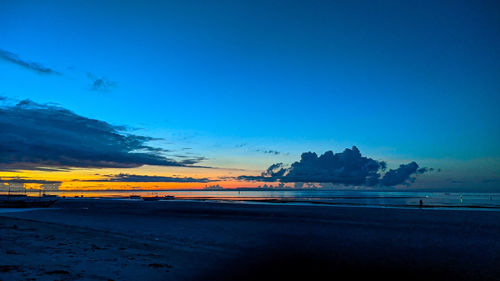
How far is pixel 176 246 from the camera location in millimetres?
20422

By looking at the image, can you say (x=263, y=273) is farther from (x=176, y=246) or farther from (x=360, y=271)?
(x=176, y=246)

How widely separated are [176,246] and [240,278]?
8.70 m

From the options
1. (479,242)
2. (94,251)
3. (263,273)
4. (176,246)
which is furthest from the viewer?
(479,242)

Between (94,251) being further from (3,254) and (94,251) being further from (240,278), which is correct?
(240,278)

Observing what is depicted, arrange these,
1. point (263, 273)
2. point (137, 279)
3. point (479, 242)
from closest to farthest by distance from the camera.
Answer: point (137, 279) < point (263, 273) < point (479, 242)

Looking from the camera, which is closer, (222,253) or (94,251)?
(94,251)

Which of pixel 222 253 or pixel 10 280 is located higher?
pixel 10 280

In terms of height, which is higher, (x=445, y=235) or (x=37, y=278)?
(x=37, y=278)

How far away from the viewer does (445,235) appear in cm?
2939

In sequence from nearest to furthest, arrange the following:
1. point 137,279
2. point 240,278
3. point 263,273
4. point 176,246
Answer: point 137,279, point 240,278, point 263,273, point 176,246

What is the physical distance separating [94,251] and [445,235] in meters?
30.5

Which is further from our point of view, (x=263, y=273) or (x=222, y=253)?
(x=222, y=253)

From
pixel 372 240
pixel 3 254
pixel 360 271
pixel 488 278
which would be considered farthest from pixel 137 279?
pixel 372 240

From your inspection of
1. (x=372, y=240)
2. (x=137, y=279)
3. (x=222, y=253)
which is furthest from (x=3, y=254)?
(x=372, y=240)
